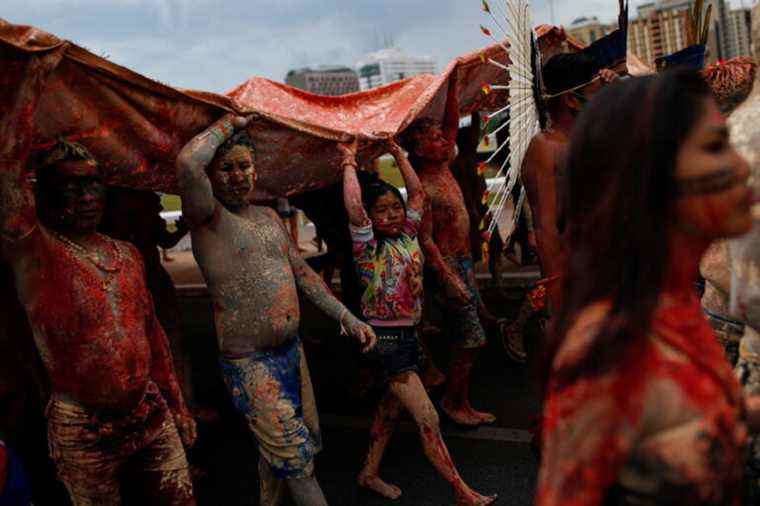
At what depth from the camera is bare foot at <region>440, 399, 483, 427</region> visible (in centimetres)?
444

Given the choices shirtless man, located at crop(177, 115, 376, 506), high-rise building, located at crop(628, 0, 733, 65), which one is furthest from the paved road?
high-rise building, located at crop(628, 0, 733, 65)

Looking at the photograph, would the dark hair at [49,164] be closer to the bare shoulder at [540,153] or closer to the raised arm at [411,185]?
the raised arm at [411,185]

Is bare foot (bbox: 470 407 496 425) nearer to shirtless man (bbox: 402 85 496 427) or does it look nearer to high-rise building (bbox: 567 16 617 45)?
shirtless man (bbox: 402 85 496 427)

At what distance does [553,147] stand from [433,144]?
125 centimetres

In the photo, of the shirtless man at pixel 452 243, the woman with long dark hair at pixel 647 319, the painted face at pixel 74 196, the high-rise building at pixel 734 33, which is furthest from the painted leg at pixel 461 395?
the high-rise building at pixel 734 33

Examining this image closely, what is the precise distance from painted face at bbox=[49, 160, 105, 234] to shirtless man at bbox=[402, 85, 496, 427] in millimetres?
2130

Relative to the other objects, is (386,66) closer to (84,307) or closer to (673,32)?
(673,32)

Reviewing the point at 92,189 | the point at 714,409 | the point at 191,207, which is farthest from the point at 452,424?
the point at 714,409

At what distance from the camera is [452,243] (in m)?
4.54

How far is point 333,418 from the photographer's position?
4.98 meters

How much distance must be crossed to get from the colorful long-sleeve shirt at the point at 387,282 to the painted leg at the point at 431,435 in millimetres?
313

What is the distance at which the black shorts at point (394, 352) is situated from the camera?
3580 millimetres

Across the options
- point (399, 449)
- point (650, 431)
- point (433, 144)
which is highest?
point (433, 144)

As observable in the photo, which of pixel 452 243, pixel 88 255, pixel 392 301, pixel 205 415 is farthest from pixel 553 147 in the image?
pixel 205 415
